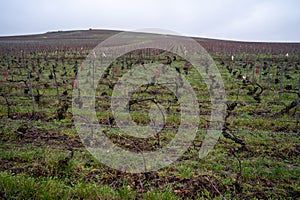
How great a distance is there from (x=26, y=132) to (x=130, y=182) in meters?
2.93

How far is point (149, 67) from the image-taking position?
14664 mm

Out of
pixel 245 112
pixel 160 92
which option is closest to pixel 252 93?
pixel 245 112

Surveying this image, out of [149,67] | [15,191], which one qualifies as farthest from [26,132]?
[149,67]

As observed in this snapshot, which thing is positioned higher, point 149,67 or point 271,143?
point 149,67

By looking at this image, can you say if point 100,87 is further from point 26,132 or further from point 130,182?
point 130,182

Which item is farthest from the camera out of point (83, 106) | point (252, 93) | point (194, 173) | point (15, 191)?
point (252, 93)

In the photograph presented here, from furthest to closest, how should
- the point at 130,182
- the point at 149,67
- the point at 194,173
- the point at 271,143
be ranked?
the point at 149,67, the point at 271,143, the point at 194,173, the point at 130,182

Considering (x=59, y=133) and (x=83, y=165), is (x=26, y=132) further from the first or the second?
(x=83, y=165)

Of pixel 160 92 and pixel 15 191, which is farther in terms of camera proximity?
pixel 160 92

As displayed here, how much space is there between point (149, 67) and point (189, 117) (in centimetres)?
866

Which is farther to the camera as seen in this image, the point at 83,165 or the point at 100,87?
the point at 100,87

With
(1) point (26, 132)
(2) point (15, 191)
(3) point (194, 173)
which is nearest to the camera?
(2) point (15, 191)

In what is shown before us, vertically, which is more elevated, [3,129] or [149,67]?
[149,67]

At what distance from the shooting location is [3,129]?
532cm
